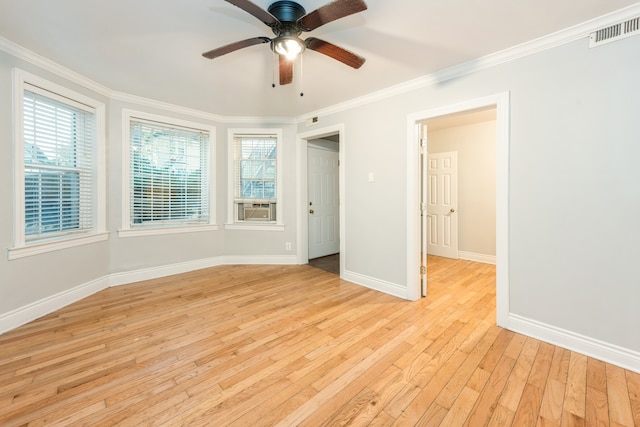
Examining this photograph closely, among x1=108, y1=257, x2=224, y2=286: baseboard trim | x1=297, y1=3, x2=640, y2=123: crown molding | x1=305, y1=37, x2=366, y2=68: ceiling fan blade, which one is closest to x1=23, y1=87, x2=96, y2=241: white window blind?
x1=108, y1=257, x2=224, y2=286: baseboard trim

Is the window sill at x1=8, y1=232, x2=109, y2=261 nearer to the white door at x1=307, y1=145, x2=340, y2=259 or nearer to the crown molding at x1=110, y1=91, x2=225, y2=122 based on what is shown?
the crown molding at x1=110, y1=91, x2=225, y2=122

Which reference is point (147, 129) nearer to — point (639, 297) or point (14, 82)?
point (14, 82)

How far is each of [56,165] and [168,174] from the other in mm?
1239

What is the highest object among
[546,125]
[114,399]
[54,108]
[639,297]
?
[54,108]

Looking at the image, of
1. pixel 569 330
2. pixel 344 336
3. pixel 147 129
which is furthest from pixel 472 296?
pixel 147 129

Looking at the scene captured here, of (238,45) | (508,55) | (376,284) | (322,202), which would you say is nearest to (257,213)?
(322,202)

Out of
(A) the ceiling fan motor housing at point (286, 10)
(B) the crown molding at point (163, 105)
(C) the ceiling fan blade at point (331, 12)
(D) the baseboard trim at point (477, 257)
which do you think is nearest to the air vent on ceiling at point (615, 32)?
(C) the ceiling fan blade at point (331, 12)

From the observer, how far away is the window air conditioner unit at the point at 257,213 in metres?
4.55

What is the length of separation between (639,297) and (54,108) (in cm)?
529

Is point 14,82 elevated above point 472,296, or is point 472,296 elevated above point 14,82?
point 14,82

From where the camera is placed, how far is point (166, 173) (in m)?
3.89

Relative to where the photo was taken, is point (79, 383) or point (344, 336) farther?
point (344, 336)

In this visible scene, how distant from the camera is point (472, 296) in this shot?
314cm

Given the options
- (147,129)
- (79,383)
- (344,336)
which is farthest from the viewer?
(147,129)
